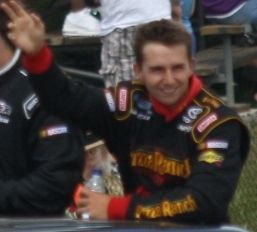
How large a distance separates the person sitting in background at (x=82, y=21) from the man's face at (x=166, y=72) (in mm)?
6182

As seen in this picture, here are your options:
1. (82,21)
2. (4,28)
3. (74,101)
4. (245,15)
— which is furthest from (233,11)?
(74,101)

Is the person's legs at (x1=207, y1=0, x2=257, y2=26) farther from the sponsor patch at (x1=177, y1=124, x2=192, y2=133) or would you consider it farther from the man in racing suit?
the sponsor patch at (x1=177, y1=124, x2=192, y2=133)

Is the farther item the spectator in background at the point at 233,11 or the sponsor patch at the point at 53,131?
the spectator in background at the point at 233,11

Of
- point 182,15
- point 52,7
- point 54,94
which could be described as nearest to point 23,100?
point 54,94

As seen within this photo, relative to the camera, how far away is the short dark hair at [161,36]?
17.1 ft

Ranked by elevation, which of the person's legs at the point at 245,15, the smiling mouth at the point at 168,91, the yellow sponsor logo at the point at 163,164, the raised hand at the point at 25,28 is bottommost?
the person's legs at the point at 245,15

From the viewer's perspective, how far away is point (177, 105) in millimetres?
5125

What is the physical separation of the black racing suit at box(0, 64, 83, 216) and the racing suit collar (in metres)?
0.42

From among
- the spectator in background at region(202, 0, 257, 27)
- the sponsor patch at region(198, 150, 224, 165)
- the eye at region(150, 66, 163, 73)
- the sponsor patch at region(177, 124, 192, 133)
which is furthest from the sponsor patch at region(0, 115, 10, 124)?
the spectator in background at region(202, 0, 257, 27)

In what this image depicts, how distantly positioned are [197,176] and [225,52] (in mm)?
6375

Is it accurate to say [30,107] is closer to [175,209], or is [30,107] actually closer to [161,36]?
[161,36]

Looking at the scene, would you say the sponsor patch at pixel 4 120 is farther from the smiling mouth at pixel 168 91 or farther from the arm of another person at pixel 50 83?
the smiling mouth at pixel 168 91

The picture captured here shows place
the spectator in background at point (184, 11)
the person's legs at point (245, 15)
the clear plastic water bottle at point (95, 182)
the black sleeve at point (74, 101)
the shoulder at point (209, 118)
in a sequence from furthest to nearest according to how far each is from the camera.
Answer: the person's legs at point (245, 15) < the spectator in background at point (184, 11) < the clear plastic water bottle at point (95, 182) < the black sleeve at point (74, 101) < the shoulder at point (209, 118)

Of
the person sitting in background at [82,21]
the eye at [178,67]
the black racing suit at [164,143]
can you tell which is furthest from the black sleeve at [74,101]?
the person sitting in background at [82,21]
